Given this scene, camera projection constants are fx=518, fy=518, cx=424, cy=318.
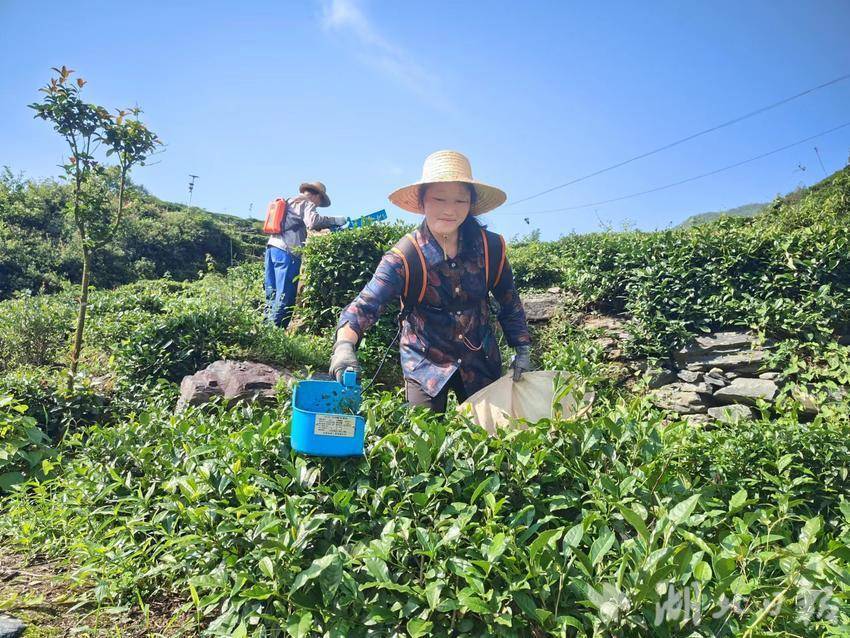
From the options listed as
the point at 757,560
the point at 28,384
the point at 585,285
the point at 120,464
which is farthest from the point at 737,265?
the point at 28,384

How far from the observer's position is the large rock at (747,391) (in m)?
4.20

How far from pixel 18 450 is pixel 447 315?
111 inches

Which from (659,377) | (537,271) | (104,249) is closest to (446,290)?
(659,377)

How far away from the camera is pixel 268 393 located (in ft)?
12.7

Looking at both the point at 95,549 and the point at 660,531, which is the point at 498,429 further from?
the point at 95,549

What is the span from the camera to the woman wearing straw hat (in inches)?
120

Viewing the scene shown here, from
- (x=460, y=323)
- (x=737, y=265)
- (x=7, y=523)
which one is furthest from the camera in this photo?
(x=737, y=265)

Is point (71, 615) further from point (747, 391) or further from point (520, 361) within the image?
→ point (747, 391)

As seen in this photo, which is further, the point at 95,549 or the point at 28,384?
the point at 28,384

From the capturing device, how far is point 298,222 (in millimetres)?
7383

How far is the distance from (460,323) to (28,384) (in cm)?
349

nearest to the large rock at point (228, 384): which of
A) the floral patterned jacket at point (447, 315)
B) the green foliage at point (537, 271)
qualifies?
the floral patterned jacket at point (447, 315)

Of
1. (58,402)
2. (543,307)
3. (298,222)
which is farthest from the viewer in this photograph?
(298,222)

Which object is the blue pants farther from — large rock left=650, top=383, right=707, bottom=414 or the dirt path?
the dirt path
